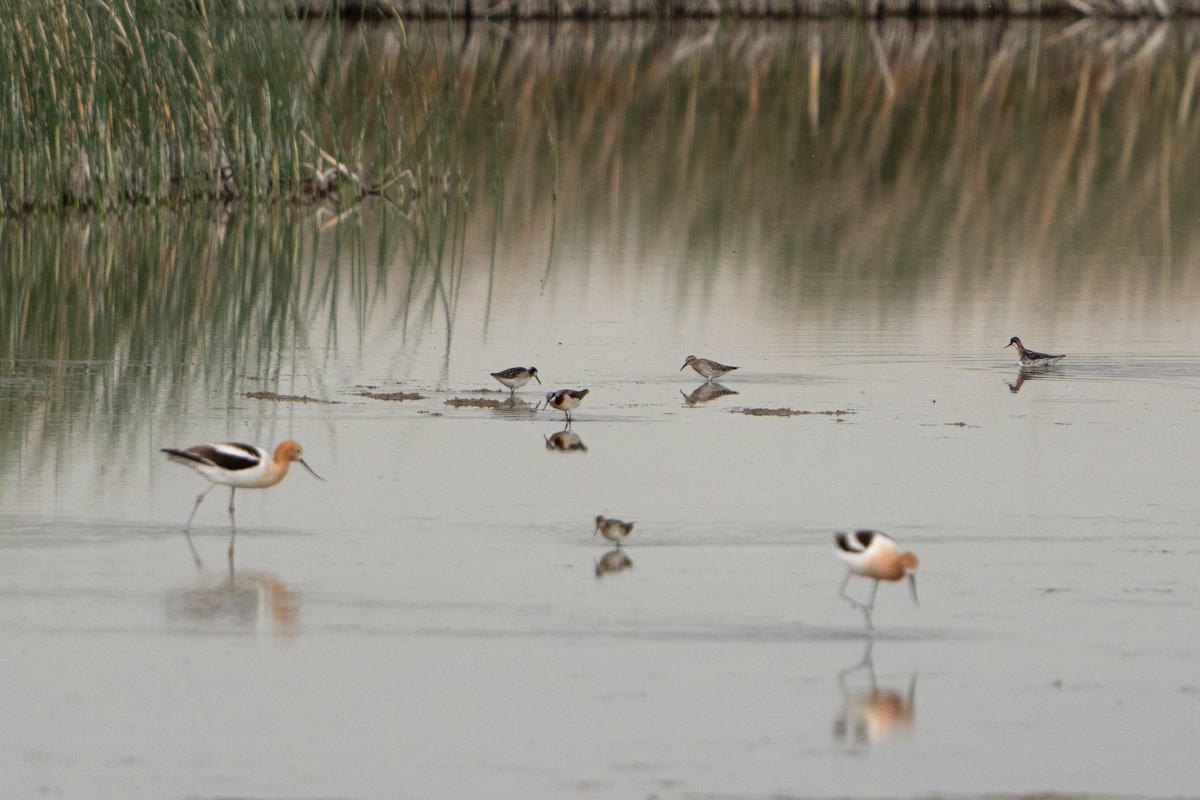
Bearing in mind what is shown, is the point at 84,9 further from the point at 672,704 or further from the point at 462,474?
the point at 672,704

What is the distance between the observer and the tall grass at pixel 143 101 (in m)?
18.5

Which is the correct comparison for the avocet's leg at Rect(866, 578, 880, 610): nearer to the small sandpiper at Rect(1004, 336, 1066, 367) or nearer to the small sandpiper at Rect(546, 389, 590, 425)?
the small sandpiper at Rect(546, 389, 590, 425)

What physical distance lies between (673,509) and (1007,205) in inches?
554

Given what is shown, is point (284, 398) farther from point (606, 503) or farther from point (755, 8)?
point (755, 8)

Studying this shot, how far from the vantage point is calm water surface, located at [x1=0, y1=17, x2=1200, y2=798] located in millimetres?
6363

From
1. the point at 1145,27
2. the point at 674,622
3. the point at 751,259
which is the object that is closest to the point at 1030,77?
the point at 1145,27

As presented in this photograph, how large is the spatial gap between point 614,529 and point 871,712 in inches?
86.1

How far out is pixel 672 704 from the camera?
6.67 meters

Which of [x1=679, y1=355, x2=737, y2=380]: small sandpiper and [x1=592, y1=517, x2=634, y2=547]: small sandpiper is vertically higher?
[x1=679, y1=355, x2=737, y2=380]: small sandpiper

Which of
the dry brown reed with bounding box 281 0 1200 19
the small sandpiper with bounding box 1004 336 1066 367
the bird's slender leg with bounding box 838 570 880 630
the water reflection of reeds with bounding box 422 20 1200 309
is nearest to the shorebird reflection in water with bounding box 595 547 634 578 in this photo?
the bird's slender leg with bounding box 838 570 880 630

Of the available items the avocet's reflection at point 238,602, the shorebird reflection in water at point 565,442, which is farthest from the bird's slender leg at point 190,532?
the shorebird reflection in water at point 565,442

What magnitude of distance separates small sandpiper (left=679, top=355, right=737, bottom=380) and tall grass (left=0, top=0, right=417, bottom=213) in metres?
7.43

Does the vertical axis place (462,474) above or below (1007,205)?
below

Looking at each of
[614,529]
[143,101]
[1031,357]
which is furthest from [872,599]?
[143,101]
